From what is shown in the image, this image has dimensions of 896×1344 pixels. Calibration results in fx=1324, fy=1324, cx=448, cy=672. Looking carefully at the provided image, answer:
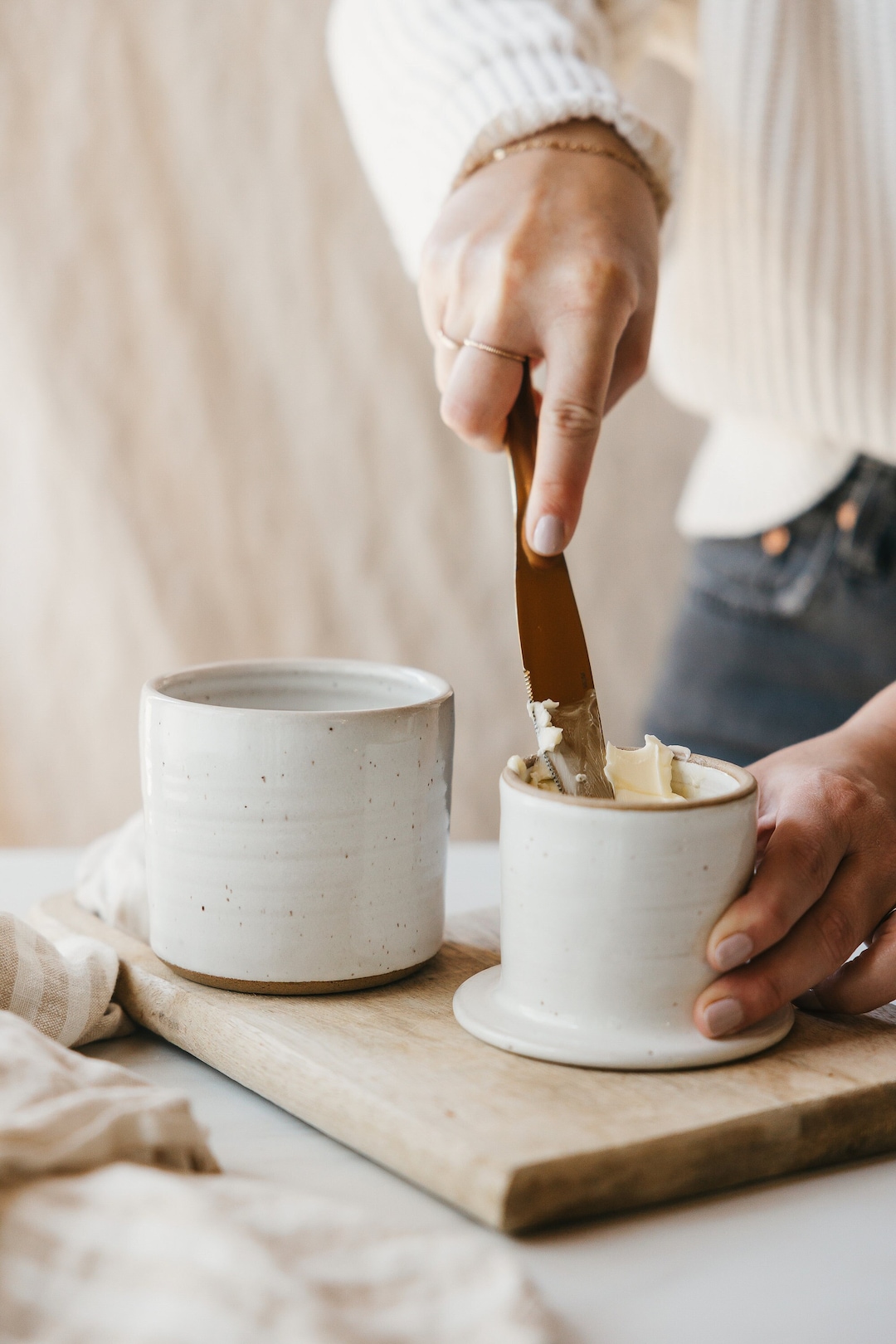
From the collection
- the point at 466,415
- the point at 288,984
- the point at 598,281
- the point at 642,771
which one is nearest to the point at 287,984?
the point at 288,984

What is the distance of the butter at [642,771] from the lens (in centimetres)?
70

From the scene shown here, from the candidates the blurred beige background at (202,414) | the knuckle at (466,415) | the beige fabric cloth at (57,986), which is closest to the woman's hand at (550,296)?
the knuckle at (466,415)

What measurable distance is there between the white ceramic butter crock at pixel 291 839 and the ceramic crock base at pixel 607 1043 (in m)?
0.08

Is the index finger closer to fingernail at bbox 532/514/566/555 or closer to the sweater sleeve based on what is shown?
fingernail at bbox 532/514/566/555

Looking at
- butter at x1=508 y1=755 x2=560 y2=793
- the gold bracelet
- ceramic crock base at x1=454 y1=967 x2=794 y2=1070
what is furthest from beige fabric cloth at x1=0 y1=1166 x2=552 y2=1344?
the gold bracelet

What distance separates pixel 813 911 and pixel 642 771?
11cm

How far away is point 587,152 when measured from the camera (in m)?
0.89

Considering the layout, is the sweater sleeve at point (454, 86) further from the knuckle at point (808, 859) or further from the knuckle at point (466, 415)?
the knuckle at point (808, 859)

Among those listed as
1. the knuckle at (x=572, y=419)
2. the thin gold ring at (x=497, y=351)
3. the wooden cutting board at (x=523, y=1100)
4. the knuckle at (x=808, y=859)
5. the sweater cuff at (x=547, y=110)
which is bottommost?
the wooden cutting board at (x=523, y=1100)

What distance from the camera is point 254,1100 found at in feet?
2.13

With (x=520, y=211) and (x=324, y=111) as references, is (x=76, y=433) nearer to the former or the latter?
(x=324, y=111)

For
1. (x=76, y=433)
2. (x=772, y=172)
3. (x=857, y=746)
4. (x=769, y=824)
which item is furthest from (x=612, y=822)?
(x=76, y=433)

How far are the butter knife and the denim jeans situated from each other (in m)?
0.59

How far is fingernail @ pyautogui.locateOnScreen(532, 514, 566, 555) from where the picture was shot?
722 millimetres
